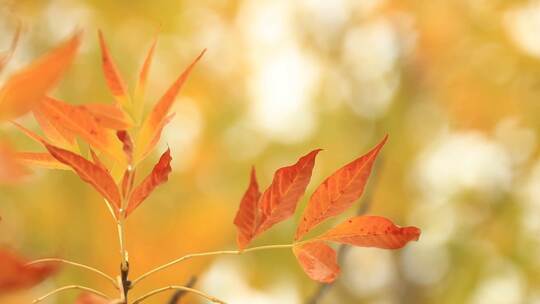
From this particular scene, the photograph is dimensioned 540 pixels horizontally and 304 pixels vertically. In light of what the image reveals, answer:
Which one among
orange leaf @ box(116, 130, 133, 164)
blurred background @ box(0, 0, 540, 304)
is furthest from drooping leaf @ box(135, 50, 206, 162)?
blurred background @ box(0, 0, 540, 304)

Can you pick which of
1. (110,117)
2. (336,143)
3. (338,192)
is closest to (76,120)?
(110,117)

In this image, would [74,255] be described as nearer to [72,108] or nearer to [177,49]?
[177,49]

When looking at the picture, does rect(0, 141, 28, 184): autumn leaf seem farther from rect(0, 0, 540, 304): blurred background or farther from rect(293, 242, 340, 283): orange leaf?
rect(0, 0, 540, 304): blurred background

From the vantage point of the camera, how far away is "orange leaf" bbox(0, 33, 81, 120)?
0.64ft

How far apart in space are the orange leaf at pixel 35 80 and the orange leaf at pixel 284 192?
126 mm

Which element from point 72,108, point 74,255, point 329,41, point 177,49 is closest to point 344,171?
point 72,108

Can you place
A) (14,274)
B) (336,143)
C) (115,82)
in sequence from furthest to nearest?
(336,143) < (115,82) < (14,274)

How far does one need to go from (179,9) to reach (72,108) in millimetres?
1736

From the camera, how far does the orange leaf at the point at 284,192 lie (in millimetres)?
302

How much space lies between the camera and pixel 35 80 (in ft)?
0.65

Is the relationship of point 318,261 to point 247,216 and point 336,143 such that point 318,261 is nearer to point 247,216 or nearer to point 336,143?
point 247,216

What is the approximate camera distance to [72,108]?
0.26 metres

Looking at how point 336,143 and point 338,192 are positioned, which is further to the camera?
point 336,143

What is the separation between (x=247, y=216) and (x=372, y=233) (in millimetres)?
58
